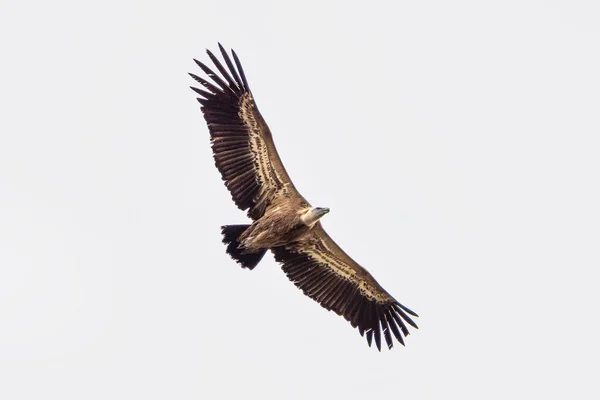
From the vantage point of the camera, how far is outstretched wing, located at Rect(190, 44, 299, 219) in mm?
28625

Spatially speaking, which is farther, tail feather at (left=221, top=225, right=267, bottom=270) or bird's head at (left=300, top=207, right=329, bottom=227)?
tail feather at (left=221, top=225, right=267, bottom=270)

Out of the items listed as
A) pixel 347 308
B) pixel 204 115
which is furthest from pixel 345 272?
pixel 204 115

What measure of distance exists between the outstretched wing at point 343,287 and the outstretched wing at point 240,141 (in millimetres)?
1677

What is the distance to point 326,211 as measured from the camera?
2841cm

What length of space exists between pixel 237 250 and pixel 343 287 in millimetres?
3013

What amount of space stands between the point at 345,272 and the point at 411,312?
1781 mm

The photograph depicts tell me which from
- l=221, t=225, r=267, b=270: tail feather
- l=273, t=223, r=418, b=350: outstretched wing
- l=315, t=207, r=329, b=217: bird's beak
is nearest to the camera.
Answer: l=315, t=207, r=329, b=217: bird's beak

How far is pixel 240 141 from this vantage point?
28.8 metres

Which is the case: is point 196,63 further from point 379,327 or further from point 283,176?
point 379,327

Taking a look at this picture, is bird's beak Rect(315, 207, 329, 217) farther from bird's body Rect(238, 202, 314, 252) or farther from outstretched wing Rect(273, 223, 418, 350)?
outstretched wing Rect(273, 223, 418, 350)

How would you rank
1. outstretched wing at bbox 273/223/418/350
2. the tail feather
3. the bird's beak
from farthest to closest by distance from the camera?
1. outstretched wing at bbox 273/223/418/350
2. the tail feather
3. the bird's beak

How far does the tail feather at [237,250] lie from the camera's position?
28.8m

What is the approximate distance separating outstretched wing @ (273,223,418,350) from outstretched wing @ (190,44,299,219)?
1.68m

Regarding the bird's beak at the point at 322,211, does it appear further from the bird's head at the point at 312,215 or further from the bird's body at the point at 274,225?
the bird's body at the point at 274,225
